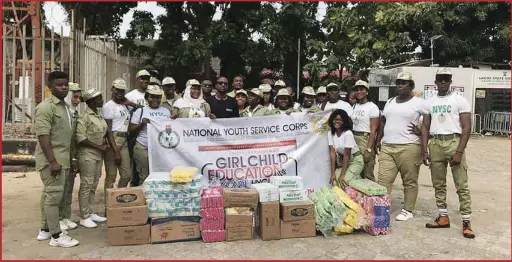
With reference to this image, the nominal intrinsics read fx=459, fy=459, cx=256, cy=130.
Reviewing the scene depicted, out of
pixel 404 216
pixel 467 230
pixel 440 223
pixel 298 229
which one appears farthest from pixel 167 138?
pixel 467 230

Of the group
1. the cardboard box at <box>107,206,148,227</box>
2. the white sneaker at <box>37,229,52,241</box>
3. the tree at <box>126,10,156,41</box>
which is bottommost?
the white sneaker at <box>37,229,52,241</box>

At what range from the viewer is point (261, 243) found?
15.8 ft

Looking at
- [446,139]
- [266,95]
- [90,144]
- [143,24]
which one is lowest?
[90,144]

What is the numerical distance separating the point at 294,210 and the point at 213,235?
90 centimetres

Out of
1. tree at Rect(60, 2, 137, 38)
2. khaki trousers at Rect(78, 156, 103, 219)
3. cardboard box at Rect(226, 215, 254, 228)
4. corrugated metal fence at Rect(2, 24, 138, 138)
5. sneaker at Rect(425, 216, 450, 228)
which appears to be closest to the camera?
A: cardboard box at Rect(226, 215, 254, 228)

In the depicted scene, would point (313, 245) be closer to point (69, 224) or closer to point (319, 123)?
point (319, 123)

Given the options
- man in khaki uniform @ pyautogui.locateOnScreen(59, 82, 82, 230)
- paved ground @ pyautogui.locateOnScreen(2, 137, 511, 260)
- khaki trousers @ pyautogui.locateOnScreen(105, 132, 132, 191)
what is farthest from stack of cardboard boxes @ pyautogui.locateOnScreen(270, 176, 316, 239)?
man in khaki uniform @ pyautogui.locateOnScreen(59, 82, 82, 230)

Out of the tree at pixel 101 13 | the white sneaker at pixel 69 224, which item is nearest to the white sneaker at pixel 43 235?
the white sneaker at pixel 69 224

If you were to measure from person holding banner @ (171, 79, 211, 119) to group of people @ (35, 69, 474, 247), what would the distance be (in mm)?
13

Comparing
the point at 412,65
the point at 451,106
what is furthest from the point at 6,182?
the point at 412,65

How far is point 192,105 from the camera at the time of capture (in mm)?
5988

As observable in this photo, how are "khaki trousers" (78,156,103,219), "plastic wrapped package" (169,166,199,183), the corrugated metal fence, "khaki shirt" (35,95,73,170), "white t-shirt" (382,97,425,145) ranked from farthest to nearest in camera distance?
1. the corrugated metal fence
2. "white t-shirt" (382,97,425,145)
3. "khaki trousers" (78,156,103,219)
4. "plastic wrapped package" (169,166,199,183)
5. "khaki shirt" (35,95,73,170)

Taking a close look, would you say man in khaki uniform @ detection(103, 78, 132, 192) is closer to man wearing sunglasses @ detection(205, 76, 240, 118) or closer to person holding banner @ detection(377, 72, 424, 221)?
man wearing sunglasses @ detection(205, 76, 240, 118)

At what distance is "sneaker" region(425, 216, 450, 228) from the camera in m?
5.41
